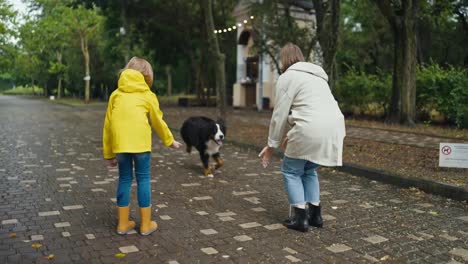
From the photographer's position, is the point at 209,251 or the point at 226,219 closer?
the point at 209,251

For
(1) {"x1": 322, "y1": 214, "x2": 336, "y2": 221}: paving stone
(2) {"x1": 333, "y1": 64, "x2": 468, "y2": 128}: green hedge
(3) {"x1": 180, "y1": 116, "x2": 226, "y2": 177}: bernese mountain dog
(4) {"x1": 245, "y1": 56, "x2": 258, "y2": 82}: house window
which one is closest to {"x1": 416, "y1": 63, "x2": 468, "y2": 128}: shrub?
(2) {"x1": 333, "y1": 64, "x2": 468, "y2": 128}: green hedge

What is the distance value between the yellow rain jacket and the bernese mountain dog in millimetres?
3144

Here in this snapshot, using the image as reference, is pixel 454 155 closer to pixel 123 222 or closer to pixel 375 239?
pixel 375 239

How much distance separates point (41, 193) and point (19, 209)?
898 mm

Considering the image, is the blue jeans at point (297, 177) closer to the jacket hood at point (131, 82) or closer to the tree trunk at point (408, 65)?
the jacket hood at point (131, 82)

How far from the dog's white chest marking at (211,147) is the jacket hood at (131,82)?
11.4ft

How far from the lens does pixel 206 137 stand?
27.8 feet

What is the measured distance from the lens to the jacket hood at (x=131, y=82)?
502 cm

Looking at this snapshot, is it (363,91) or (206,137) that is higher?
(363,91)

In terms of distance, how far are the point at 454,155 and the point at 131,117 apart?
18.6ft

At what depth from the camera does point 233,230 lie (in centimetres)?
532

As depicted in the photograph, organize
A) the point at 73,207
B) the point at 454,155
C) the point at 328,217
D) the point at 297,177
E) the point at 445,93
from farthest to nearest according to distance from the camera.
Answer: the point at 445,93 → the point at 454,155 → the point at 73,207 → the point at 328,217 → the point at 297,177

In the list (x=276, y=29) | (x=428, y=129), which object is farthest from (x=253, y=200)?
(x=276, y=29)

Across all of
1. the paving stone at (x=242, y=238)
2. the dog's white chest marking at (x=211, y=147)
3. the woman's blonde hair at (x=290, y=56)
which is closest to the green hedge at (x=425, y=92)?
the dog's white chest marking at (x=211, y=147)
